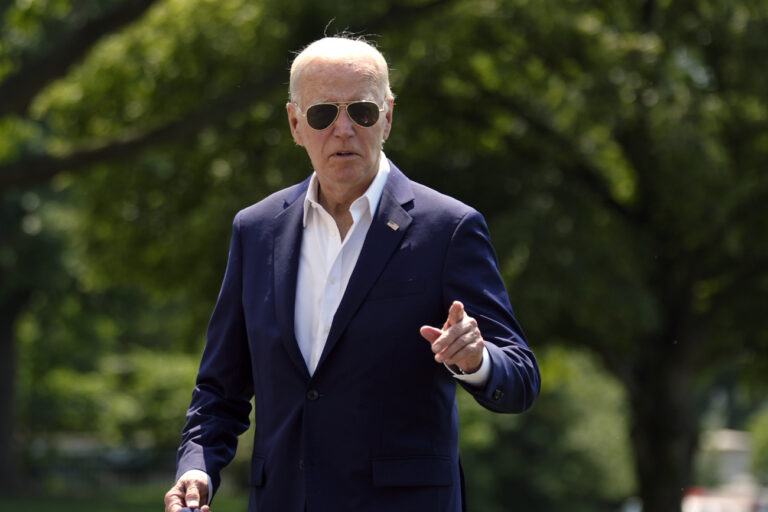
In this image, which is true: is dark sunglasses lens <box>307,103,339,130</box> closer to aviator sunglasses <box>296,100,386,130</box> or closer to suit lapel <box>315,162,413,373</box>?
aviator sunglasses <box>296,100,386,130</box>

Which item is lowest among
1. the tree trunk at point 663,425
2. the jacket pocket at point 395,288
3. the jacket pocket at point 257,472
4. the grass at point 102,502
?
the jacket pocket at point 257,472

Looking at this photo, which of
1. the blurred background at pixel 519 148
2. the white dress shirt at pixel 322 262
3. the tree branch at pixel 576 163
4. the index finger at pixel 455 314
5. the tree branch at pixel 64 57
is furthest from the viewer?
the tree branch at pixel 576 163

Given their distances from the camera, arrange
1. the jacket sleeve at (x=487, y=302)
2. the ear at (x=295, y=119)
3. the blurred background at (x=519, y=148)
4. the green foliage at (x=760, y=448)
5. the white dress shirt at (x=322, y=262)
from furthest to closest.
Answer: the green foliage at (x=760, y=448)
the blurred background at (x=519, y=148)
the ear at (x=295, y=119)
the white dress shirt at (x=322, y=262)
the jacket sleeve at (x=487, y=302)

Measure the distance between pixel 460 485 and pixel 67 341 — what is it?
90.9ft

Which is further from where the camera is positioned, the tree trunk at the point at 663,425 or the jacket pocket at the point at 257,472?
the tree trunk at the point at 663,425

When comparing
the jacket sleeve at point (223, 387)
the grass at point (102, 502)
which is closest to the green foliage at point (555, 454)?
the grass at point (102, 502)

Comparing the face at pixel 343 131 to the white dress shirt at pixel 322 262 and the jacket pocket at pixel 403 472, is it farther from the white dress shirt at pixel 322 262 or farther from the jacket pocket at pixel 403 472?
the jacket pocket at pixel 403 472

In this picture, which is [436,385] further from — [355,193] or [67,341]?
[67,341]

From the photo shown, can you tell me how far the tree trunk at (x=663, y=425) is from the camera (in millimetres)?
17469

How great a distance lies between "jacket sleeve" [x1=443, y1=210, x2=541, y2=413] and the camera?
8.91 feet

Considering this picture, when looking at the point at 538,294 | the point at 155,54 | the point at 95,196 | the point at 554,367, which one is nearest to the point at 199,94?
the point at 155,54

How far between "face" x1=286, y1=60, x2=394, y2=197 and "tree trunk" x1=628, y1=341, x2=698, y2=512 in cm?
1498

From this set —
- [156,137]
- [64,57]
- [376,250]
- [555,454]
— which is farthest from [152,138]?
[555,454]

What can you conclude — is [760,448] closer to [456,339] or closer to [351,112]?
[351,112]
